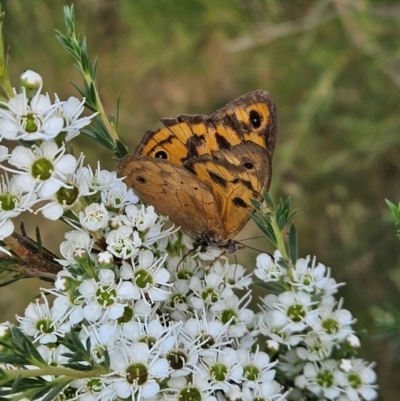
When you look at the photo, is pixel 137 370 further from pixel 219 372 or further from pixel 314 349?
pixel 314 349

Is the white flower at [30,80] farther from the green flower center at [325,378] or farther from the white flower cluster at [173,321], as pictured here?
the green flower center at [325,378]

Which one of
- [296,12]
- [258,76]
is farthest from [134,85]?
[296,12]

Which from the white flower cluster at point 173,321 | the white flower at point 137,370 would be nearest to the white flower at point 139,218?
the white flower cluster at point 173,321

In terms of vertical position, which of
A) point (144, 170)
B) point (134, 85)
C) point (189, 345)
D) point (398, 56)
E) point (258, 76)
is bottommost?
point (189, 345)

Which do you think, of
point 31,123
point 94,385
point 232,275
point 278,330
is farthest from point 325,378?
point 31,123

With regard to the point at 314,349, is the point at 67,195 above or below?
above

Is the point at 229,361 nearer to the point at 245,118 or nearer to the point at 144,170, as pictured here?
the point at 144,170

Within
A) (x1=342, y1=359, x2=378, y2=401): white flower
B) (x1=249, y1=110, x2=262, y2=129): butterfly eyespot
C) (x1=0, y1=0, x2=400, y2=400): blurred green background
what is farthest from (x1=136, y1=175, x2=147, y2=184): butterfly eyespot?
(x1=0, y1=0, x2=400, y2=400): blurred green background
